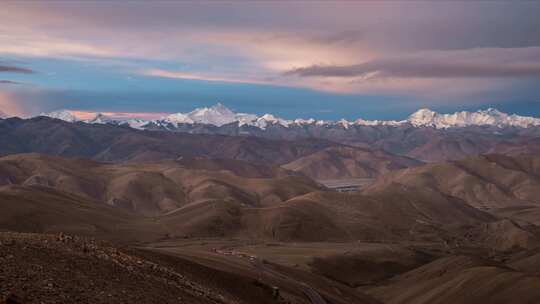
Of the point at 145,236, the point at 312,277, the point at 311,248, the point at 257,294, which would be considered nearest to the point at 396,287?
the point at 312,277

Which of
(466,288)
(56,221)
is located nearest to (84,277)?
(466,288)

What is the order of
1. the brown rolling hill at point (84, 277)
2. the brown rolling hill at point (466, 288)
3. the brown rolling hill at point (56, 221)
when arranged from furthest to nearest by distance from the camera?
the brown rolling hill at point (56, 221) → the brown rolling hill at point (466, 288) → the brown rolling hill at point (84, 277)

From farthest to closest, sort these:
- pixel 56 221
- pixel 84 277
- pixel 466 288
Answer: pixel 56 221, pixel 466 288, pixel 84 277

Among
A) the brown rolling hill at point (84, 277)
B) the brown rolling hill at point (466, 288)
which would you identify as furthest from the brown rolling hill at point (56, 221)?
the brown rolling hill at point (84, 277)

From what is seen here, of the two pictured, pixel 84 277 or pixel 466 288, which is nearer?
A: pixel 84 277

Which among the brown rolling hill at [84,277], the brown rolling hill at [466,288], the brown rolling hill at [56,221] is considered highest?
the brown rolling hill at [84,277]

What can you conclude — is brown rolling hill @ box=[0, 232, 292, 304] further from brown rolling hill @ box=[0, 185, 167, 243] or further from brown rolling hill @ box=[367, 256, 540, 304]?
brown rolling hill @ box=[0, 185, 167, 243]

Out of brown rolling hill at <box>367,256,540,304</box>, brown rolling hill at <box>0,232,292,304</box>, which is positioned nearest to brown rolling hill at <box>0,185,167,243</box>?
Answer: brown rolling hill at <box>367,256,540,304</box>

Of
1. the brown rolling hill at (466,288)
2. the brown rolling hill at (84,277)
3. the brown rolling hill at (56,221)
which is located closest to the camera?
the brown rolling hill at (84,277)

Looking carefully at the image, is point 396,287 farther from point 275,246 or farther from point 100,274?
point 100,274

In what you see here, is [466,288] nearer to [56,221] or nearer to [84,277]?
[84,277]

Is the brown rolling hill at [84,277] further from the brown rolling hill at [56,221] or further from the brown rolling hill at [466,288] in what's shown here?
the brown rolling hill at [56,221]
